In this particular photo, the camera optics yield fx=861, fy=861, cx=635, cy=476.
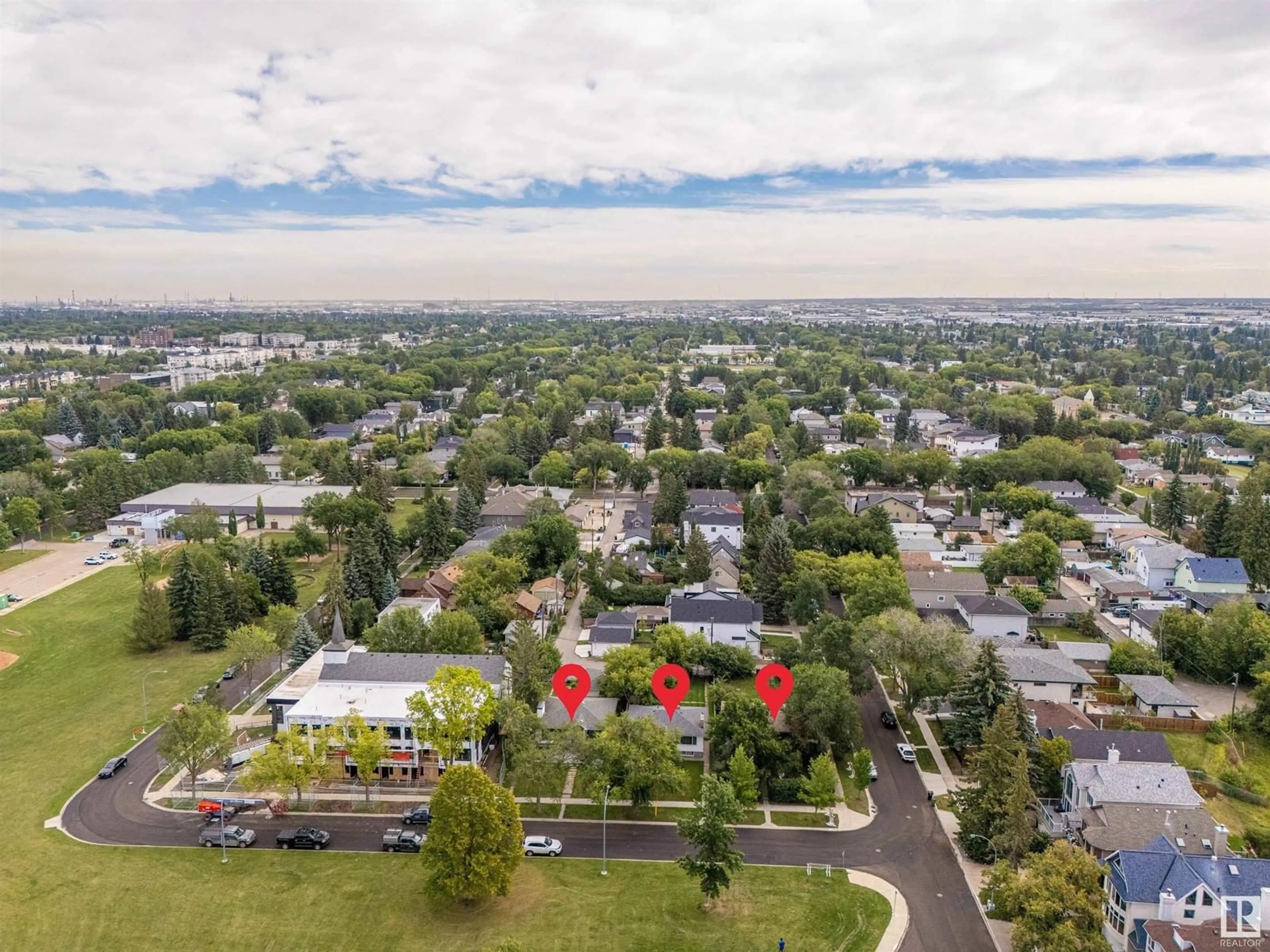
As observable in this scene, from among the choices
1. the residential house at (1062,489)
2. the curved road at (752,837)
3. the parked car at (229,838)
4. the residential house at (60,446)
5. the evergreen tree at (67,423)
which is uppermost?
the evergreen tree at (67,423)

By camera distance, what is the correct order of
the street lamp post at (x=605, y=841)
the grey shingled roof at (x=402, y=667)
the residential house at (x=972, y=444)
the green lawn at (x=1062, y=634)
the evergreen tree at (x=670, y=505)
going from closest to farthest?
the street lamp post at (x=605, y=841), the grey shingled roof at (x=402, y=667), the green lawn at (x=1062, y=634), the evergreen tree at (x=670, y=505), the residential house at (x=972, y=444)

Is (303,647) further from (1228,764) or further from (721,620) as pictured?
(1228,764)

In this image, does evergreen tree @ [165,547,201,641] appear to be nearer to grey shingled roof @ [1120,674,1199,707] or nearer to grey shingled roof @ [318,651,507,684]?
grey shingled roof @ [318,651,507,684]

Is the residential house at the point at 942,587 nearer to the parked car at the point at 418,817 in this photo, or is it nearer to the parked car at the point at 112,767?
the parked car at the point at 418,817

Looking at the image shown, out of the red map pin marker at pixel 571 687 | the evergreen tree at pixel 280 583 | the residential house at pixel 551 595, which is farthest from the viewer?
the evergreen tree at pixel 280 583

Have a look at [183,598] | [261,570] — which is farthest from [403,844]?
[261,570]

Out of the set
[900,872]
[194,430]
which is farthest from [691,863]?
[194,430]

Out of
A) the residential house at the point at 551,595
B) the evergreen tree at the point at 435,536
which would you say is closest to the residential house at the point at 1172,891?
the residential house at the point at 551,595
